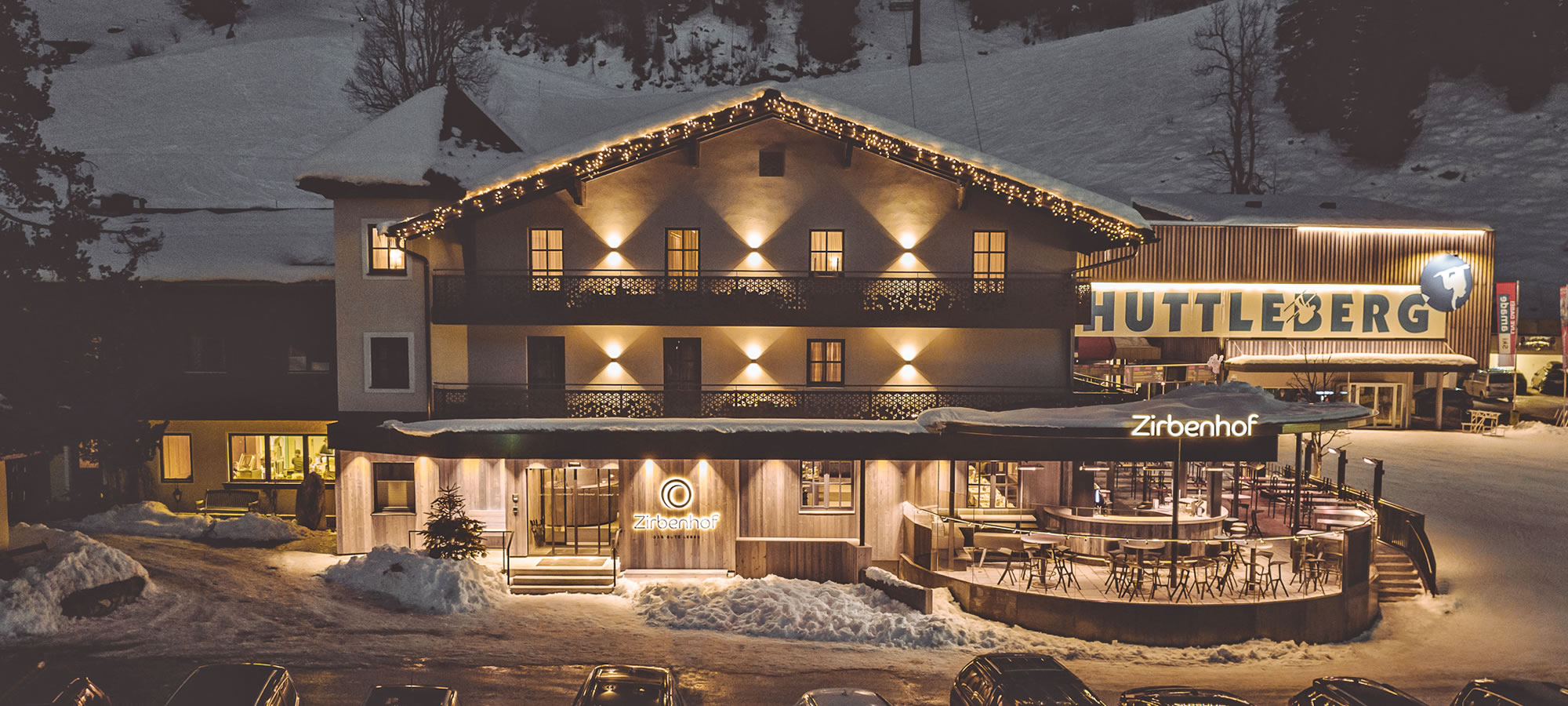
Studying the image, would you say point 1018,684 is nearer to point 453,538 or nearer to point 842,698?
point 842,698

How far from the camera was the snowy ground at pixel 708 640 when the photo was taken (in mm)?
15117

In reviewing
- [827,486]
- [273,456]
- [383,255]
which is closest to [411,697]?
[827,486]

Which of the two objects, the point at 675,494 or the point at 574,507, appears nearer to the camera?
the point at 675,494

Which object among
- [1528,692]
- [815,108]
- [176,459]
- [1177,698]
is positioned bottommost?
[1177,698]

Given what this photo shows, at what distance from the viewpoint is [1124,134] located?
74.4 metres

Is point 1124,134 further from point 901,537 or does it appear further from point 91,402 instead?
point 91,402

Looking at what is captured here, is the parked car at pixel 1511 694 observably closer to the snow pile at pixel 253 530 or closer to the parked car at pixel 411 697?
the parked car at pixel 411 697

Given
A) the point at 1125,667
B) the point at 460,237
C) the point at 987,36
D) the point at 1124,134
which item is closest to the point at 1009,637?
the point at 1125,667

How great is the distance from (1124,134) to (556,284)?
218 feet

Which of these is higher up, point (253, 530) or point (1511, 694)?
point (1511, 694)

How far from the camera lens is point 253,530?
23562mm

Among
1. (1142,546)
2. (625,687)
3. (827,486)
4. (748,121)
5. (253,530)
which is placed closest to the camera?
(625,687)

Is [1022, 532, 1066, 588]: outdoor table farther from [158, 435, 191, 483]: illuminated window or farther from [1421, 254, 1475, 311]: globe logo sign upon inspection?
[1421, 254, 1475, 311]: globe logo sign

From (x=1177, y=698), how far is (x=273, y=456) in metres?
26.0
